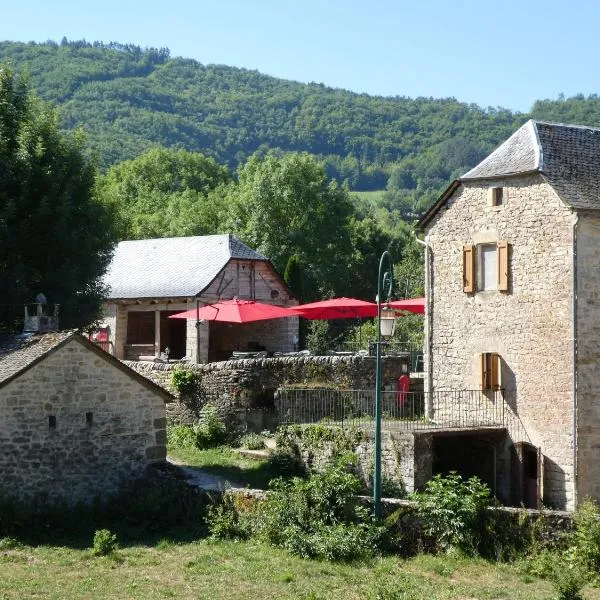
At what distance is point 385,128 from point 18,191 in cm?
12573

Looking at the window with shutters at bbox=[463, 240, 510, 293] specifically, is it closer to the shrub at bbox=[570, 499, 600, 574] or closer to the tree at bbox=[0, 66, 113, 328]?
the shrub at bbox=[570, 499, 600, 574]

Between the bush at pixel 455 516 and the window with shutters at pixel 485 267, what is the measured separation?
6.34 meters

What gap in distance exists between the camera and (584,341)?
22.5 metres

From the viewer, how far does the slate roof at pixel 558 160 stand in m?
23.1

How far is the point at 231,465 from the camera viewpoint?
24.3m

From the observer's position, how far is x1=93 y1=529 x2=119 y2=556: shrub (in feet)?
59.6

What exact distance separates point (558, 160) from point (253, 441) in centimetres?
1013

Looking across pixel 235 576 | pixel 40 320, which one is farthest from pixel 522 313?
pixel 40 320

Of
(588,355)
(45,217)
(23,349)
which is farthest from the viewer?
(45,217)

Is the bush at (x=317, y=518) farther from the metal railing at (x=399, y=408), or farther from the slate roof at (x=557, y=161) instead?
the slate roof at (x=557, y=161)

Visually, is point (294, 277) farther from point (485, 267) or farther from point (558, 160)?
point (558, 160)

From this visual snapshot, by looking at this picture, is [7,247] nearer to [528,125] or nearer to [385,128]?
[528,125]

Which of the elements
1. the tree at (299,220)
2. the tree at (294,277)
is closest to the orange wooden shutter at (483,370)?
the tree at (294,277)

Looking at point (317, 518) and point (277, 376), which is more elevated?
point (277, 376)
